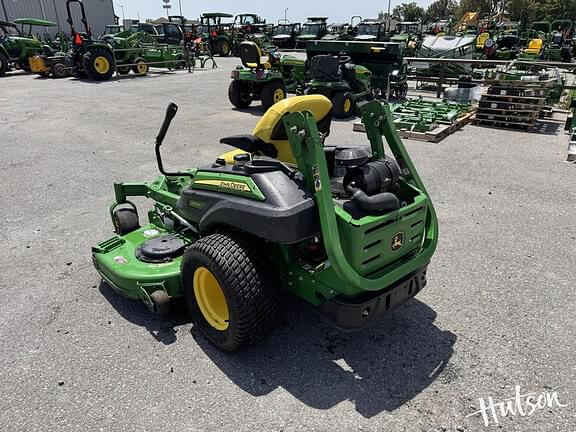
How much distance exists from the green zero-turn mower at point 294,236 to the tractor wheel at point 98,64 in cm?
1316

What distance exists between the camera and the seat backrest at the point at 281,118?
280cm

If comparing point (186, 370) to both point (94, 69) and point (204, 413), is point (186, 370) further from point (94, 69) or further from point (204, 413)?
point (94, 69)

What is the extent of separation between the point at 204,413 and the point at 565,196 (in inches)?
196

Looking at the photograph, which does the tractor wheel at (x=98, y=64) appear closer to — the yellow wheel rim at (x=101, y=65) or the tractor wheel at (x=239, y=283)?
the yellow wheel rim at (x=101, y=65)

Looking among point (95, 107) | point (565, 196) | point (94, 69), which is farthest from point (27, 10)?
point (565, 196)

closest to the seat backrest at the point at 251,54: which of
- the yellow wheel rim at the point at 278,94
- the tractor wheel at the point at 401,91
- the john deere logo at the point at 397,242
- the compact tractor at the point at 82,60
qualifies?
the yellow wheel rim at the point at 278,94

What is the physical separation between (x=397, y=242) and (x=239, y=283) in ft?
3.04

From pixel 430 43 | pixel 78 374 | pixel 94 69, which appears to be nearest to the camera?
pixel 78 374

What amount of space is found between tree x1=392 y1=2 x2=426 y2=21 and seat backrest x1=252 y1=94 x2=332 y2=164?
215ft

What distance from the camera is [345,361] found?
105 inches

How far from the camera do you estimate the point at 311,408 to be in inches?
92.4

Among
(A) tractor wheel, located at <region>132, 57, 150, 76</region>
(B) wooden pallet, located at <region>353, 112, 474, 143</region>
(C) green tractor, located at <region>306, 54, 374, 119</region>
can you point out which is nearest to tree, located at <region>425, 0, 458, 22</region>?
(A) tractor wheel, located at <region>132, 57, 150, 76</region>

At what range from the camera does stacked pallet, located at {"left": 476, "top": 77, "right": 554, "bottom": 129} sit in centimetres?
835

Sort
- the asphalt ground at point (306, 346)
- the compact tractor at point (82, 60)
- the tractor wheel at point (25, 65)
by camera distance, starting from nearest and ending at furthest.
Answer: the asphalt ground at point (306, 346) → the compact tractor at point (82, 60) → the tractor wheel at point (25, 65)
